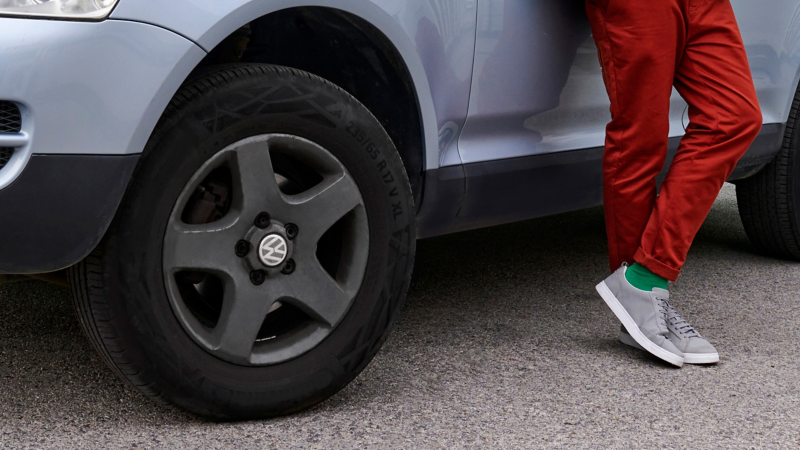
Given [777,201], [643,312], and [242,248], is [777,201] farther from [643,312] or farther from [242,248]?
[242,248]

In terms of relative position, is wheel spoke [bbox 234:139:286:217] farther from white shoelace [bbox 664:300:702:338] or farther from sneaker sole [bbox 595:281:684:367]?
white shoelace [bbox 664:300:702:338]

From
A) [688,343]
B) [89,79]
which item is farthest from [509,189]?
[89,79]

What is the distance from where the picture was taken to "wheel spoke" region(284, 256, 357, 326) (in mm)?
1562

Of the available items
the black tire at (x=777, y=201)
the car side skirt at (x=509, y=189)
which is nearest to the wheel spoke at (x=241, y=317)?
the car side skirt at (x=509, y=189)

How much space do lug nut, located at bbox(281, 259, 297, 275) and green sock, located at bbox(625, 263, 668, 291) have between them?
0.96 metres

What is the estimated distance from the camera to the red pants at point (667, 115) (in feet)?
6.37

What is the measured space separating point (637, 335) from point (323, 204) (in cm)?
94

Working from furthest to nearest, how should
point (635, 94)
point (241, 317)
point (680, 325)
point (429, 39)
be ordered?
point (680, 325) → point (635, 94) → point (429, 39) → point (241, 317)

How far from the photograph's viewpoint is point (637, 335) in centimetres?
202

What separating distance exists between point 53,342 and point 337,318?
86 cm

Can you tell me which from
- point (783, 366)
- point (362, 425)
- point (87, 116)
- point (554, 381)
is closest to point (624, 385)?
point (554, 381)

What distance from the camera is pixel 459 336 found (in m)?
2.17

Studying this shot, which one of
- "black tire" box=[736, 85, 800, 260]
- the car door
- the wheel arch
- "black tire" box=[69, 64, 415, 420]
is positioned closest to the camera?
"black tire" box=[69, 64, 415, 420]

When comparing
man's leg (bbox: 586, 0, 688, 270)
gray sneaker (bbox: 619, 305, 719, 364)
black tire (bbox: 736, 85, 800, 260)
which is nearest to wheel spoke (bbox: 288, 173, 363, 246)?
man's leg (bbox: 586, 0, 688, 270)
